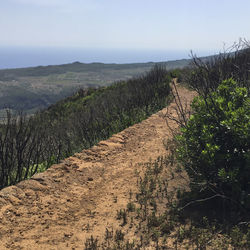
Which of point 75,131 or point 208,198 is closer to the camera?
point 208,198

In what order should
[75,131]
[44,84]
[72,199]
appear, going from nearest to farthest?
[72,199] < [75,131] < [44,84]

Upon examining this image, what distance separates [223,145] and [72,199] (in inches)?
107

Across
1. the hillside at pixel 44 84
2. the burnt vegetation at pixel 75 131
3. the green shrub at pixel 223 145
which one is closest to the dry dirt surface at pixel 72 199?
the burnt vegetation at pixel 75 131

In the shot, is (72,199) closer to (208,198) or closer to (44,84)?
(208,198)

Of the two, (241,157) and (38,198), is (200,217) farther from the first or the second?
(38,198)

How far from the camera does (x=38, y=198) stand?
4.54 metres

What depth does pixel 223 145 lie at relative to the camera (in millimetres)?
3836

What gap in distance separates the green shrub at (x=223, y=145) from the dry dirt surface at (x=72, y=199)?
4.86 feet

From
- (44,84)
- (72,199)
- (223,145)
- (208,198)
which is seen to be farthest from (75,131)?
(44,84)

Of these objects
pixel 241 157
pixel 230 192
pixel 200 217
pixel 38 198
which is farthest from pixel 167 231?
pixel 38 198

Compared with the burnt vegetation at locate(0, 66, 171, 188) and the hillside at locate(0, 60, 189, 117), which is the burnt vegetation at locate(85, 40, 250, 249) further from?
the hillside at locate(0, 60, 189, 117)

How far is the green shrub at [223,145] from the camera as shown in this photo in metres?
3.61

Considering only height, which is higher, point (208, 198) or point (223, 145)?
point (223, 145)

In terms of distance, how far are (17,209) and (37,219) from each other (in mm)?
397
